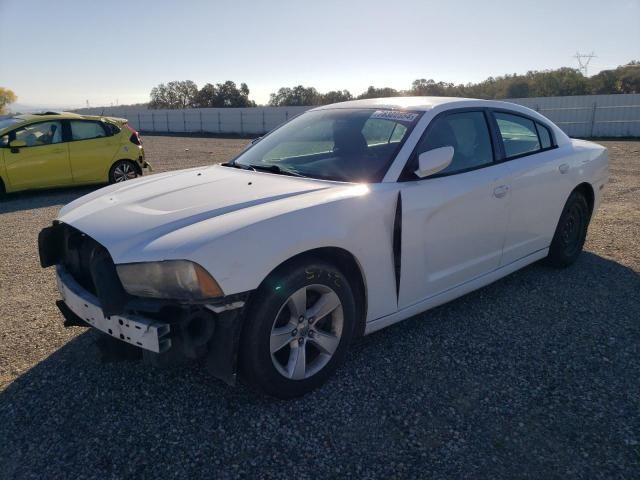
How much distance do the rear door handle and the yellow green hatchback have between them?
8450mm

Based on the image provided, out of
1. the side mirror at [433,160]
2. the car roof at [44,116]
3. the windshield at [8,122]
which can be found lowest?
the side mirror at [433,160]

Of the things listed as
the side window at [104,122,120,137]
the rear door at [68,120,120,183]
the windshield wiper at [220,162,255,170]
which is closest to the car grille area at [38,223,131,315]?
the windshield wiper at [220,162,255,170]

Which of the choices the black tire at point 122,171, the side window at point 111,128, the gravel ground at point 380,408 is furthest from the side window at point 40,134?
the gravel ground at point 380,408

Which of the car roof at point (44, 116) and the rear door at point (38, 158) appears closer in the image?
the rear door at point (38, 158)

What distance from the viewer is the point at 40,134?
9234mm

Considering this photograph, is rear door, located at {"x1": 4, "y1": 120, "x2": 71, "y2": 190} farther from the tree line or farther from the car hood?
Result: the tree line

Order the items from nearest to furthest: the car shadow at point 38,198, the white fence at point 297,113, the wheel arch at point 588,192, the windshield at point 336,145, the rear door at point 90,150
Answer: the windshield at point 336,145, the wheel arch at point 588,192, the car shadow at point 38,198, the rear door at point 90,150, the white fence at point 297,113

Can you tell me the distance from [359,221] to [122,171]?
8681 mm

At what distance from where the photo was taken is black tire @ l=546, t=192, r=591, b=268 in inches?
182

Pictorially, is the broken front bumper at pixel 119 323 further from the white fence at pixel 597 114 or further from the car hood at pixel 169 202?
the white fence at pixel 597 114

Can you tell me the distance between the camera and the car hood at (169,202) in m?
2.57

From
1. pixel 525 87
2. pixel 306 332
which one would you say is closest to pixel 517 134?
pixel 306 332

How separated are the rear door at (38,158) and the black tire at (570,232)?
8588 millimetres

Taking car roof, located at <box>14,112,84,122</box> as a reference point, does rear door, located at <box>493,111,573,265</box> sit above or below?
below
